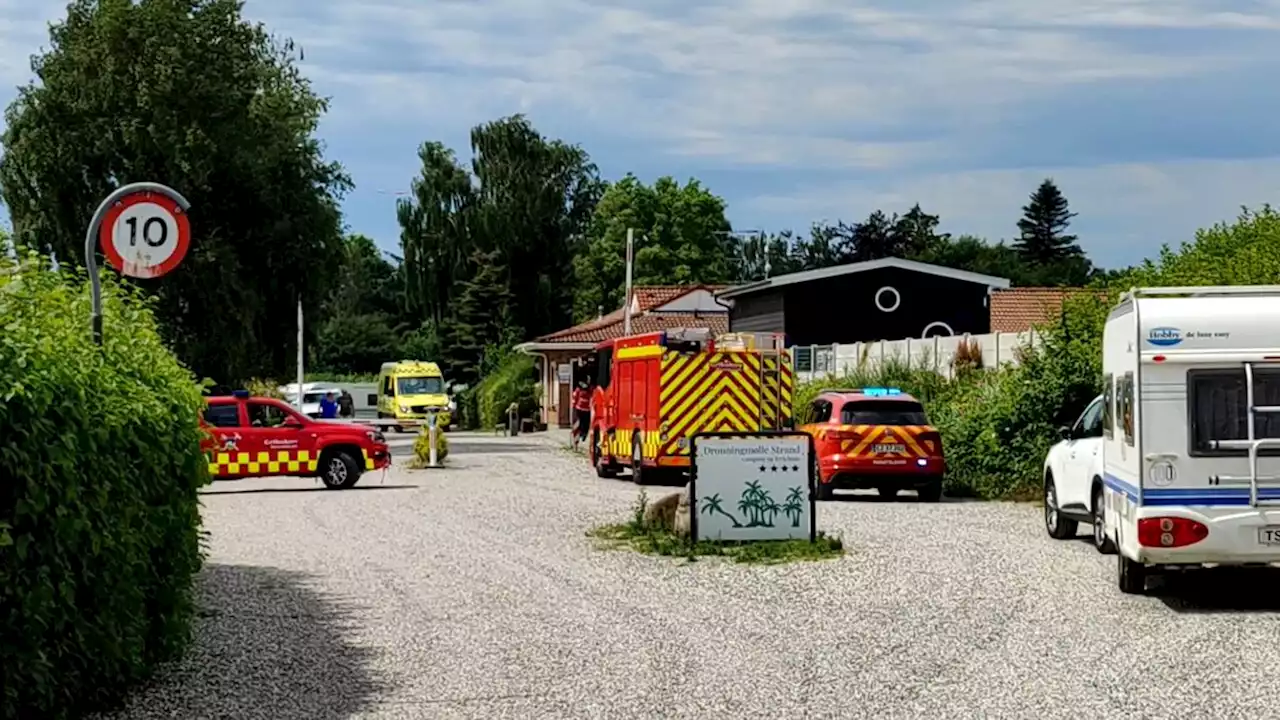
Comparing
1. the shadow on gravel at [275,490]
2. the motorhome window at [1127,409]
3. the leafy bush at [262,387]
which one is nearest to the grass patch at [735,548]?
the motorhome window at [1127,409]

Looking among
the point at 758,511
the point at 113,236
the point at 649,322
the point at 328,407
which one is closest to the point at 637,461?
the point at 758,511

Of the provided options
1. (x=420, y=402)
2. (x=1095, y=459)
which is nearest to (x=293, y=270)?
(x=420, y=402)

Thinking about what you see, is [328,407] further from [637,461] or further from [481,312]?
[637,461]

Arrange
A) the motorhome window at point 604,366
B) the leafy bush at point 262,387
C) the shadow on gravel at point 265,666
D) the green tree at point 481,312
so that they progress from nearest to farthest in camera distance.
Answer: the shadow on gravel at point 265,666 → the motorhome window at point 604,366 → the leafy bush at point 262,387 → the green tree at point 481,312

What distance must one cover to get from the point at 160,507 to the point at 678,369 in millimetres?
19086

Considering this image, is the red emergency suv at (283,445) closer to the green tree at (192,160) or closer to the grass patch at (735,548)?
the grass patch at (735,548)

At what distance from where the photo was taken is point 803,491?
17516 mm

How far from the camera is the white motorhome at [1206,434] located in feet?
40.7

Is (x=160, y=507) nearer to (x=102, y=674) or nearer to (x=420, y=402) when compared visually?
(x=102, y=674)

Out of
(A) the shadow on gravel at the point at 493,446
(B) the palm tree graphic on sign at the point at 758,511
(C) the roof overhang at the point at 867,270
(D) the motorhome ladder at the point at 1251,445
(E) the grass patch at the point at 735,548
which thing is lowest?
(E) the grass patch at the point at 735,548

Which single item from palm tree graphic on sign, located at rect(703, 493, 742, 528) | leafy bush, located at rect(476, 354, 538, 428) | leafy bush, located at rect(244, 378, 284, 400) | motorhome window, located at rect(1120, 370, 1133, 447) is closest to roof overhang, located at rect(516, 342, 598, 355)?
leafy bush, located at rect(476, 354, 538, 428)

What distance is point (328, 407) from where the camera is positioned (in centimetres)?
6888

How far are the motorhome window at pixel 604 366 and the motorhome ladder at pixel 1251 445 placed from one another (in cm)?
2034

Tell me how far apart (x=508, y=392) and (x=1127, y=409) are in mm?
55439
